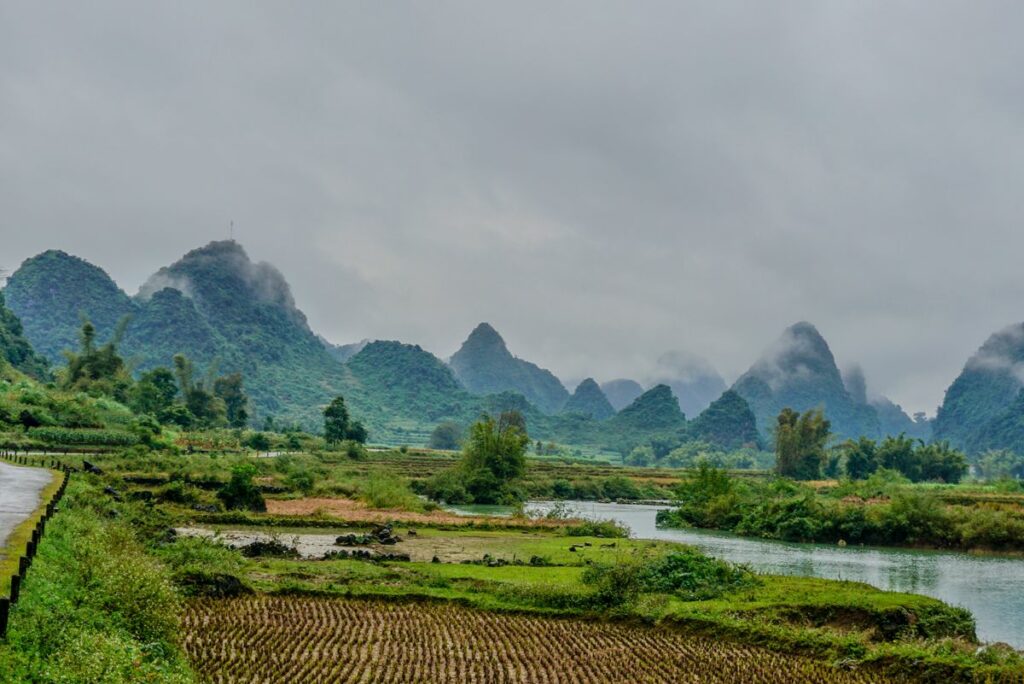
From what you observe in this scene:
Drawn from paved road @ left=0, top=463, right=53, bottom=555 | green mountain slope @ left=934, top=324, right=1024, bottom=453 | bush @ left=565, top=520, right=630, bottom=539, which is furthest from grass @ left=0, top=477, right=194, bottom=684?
green mountain slope @ left=934, top=324, right=1024, bottom=453

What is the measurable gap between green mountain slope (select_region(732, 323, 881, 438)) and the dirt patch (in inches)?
5337

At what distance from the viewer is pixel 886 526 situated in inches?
1280

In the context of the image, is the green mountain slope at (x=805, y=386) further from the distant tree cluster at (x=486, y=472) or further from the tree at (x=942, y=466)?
the distant tree cluster at (x=486, y=472)

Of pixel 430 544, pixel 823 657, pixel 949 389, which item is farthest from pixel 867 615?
pixel 949 389

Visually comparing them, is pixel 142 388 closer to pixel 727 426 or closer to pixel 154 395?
pixel 154 395

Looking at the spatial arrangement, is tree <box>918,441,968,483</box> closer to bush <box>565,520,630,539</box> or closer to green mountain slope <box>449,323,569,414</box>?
bush <box>565,520,630,539</box>

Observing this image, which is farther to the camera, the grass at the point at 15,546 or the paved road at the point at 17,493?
the paved road at the point at 17,493

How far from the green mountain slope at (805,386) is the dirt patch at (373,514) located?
445ft

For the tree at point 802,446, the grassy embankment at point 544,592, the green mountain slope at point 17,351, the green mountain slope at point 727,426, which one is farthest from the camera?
the green mountain slope at point 727,426

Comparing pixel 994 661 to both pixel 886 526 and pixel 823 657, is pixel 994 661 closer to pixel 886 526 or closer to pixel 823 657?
pixel 823 657

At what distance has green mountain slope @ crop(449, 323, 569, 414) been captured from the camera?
186 meters

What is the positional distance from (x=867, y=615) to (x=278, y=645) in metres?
10.7

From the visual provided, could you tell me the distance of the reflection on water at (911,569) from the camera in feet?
60.6

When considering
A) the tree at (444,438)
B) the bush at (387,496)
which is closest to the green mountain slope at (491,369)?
the tree at (444,438)
